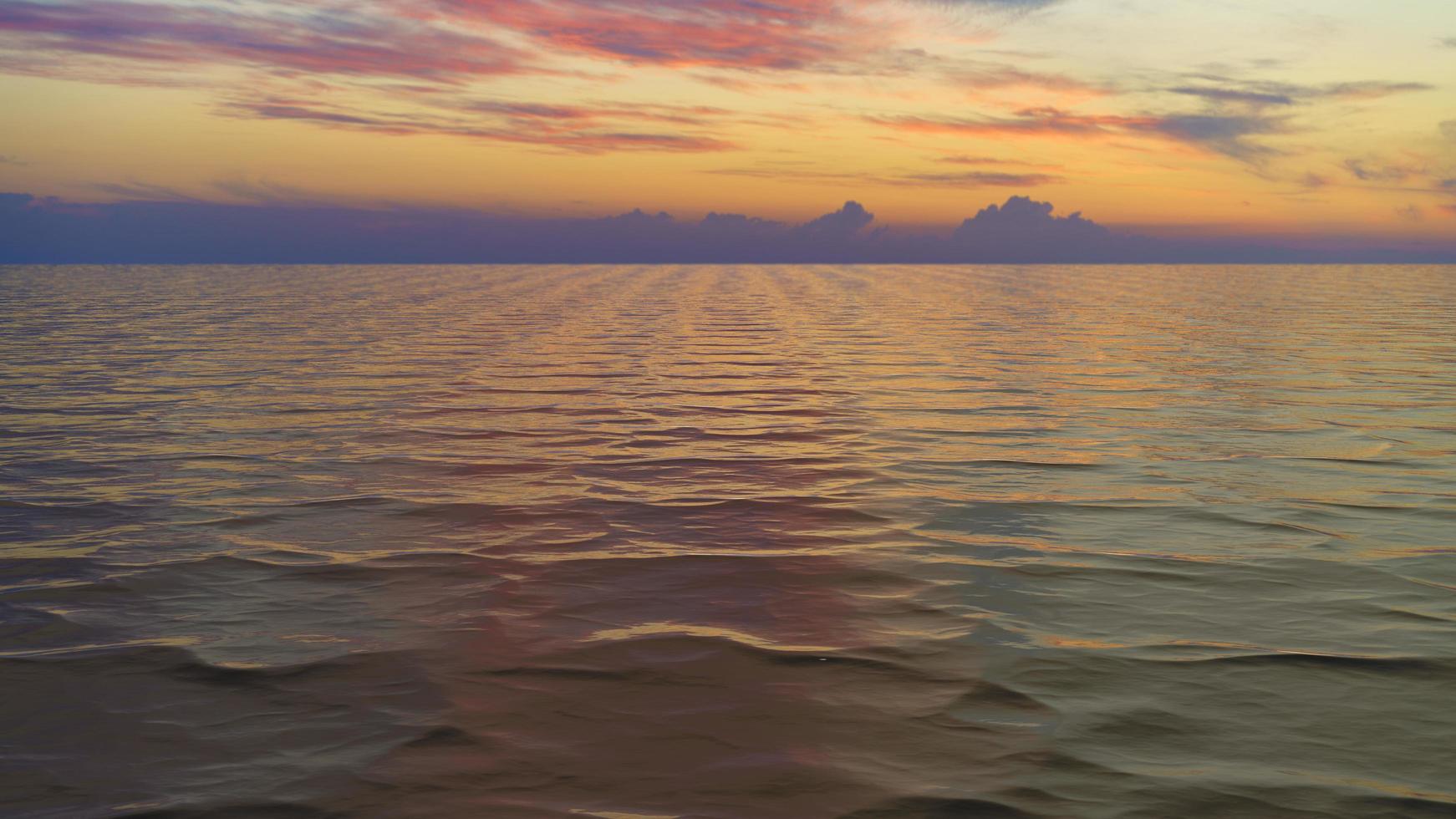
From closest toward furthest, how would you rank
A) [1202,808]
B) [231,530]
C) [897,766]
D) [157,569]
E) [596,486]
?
[1202,808] → [897,766] → [157,569] → [231,530] → [596,486]

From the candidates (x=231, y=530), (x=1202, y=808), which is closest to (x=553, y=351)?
(x=231, y=530)

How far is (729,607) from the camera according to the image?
29.5ft

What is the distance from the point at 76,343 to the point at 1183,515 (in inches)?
1459

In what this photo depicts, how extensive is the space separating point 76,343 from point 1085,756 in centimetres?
3973

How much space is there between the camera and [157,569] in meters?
10.1

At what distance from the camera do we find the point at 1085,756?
6109 mm

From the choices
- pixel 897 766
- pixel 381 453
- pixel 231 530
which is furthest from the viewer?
pixel 381 453

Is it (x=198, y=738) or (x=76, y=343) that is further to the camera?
(x=76, y=343)

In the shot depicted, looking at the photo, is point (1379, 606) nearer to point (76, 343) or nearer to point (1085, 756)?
point (1085, 756)

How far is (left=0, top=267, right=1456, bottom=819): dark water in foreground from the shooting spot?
5891 millimetres

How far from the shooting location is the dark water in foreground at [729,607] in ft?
19.3

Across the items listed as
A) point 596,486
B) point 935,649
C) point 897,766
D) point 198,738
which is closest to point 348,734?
point 198,738

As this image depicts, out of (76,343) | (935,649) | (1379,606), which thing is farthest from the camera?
(76,343)

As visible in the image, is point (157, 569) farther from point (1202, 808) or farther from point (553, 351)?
point (553, 351)
